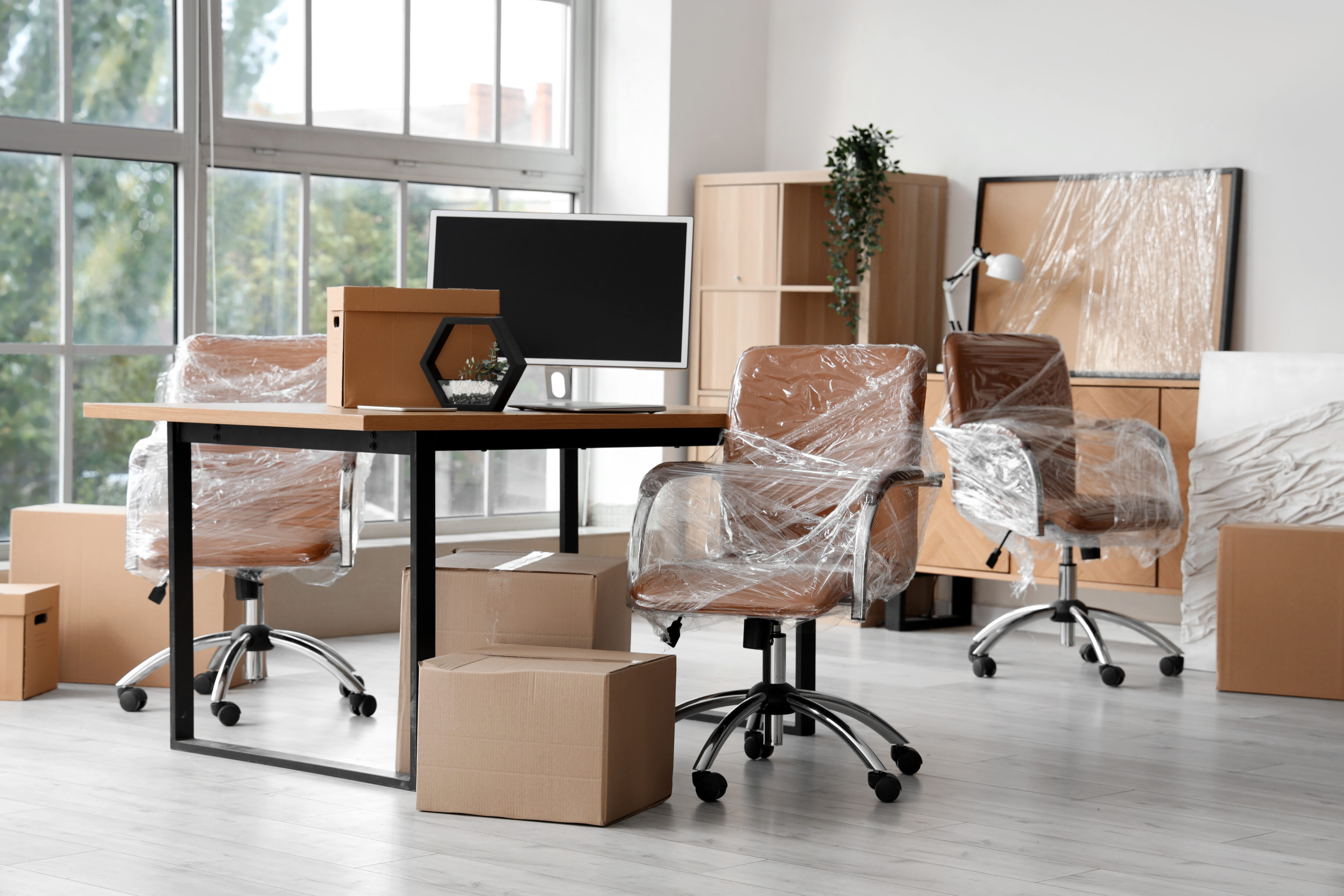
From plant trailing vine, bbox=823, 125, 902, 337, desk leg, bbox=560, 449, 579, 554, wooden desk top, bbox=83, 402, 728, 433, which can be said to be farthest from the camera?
plant trailing vine, bbox=823, 125, 902, 337

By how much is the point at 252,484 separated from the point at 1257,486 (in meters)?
2.87

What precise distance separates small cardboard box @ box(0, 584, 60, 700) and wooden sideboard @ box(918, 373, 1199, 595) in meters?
2.48

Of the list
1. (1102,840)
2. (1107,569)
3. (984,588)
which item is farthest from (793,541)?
(984,588)

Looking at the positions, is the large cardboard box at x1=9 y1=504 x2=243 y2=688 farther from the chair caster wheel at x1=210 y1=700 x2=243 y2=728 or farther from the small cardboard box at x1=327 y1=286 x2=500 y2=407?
the small cardboard box at x1=327 y1=286 x2=500 y2=407

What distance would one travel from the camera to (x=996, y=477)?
4.54 m

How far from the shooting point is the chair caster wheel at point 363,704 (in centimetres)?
384

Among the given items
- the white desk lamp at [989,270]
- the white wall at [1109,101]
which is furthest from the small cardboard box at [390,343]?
the white wall at [1109,101]

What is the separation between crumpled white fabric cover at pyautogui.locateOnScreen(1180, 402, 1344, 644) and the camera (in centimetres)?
455

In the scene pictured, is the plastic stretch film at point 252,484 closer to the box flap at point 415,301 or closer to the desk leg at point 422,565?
the box flap at point 415,301

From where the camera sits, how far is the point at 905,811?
301cm

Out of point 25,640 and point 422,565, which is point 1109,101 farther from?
point 25,640

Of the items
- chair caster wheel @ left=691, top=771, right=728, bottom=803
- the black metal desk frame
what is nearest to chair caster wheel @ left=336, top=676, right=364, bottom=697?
the black metal desk frame

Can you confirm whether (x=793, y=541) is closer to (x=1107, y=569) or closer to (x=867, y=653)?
(x=867, y=653)

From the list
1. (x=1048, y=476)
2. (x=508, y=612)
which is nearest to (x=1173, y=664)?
(x=1048, y=476)
